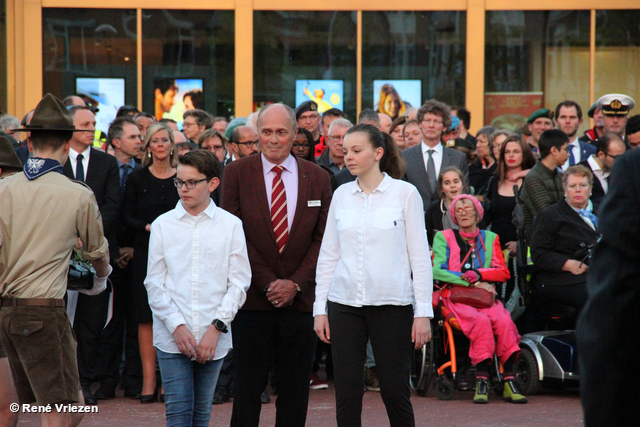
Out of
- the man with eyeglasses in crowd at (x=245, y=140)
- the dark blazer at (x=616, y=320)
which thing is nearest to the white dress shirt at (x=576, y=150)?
the man with eyeglasses in crowd at (x=245, y=140)

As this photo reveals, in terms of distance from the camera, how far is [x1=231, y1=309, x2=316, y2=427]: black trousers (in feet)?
16.7

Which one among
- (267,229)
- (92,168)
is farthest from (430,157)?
(267,229)

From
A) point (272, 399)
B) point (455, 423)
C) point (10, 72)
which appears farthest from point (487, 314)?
point (10, 72)

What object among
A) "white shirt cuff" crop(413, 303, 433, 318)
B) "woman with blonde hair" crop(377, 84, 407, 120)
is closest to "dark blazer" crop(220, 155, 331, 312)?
"white shirt cuff" crop(413, 303, 433, 318)

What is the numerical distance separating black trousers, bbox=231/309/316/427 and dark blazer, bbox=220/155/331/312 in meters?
0.14

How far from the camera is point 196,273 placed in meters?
4.77

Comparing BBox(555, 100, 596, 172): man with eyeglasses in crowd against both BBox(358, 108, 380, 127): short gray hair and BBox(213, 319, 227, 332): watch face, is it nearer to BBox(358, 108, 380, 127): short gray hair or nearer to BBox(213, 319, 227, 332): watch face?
BBox(358, 108, 380, 127): short gray hair

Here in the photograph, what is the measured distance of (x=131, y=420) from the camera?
6.76m

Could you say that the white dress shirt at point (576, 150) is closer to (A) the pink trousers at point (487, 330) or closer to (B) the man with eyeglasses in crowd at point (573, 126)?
(B) the man with eyeglasses in crowd at point (573, 126)

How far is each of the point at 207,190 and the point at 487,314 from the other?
3.70 meters

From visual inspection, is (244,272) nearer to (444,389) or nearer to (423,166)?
(444,389)

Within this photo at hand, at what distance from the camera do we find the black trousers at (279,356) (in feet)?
16.7

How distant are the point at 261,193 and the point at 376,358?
1313 millimetres

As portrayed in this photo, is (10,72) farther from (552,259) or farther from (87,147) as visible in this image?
(552,259)
